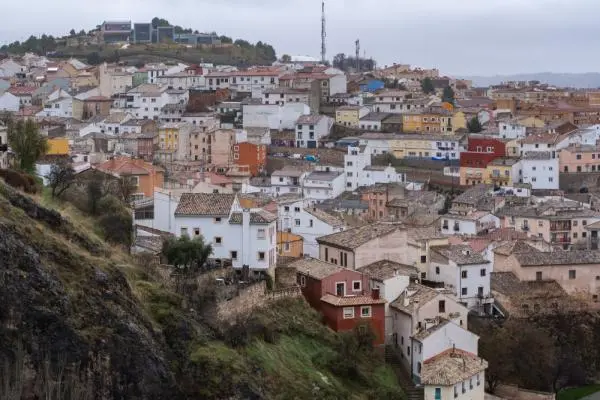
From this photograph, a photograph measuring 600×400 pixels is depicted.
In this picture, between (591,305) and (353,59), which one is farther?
(353,59)

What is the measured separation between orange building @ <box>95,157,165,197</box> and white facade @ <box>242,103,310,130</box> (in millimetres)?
24194

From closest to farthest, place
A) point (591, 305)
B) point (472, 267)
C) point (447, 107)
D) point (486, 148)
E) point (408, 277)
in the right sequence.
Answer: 1. point (408, 277)
2. point (472, 267)
3. point (591, 305)
4. point (486, 148)
5. point (447, 107)

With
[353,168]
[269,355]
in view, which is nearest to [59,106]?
[353,168]

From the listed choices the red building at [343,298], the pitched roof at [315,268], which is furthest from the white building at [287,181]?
the red building at [343,298]

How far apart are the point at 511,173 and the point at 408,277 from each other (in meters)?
24.7

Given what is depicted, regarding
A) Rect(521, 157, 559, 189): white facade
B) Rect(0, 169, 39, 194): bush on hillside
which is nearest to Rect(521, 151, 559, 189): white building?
Rect(521, 157, 559, 189): white facade

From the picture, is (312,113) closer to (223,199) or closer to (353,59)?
(223,199)

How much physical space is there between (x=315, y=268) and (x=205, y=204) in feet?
9.20

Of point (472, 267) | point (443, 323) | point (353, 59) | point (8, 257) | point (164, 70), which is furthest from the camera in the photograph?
point (353, 59)

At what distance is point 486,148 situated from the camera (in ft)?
173

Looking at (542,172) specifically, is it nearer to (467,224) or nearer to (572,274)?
(467,224)

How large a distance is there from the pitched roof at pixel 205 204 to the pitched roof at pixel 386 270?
3478 mm

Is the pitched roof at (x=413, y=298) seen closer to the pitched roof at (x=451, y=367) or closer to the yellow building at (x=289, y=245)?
the pitched roof at (x=451, y=367)

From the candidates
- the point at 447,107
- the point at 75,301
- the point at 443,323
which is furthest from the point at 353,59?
the point at 75,301
